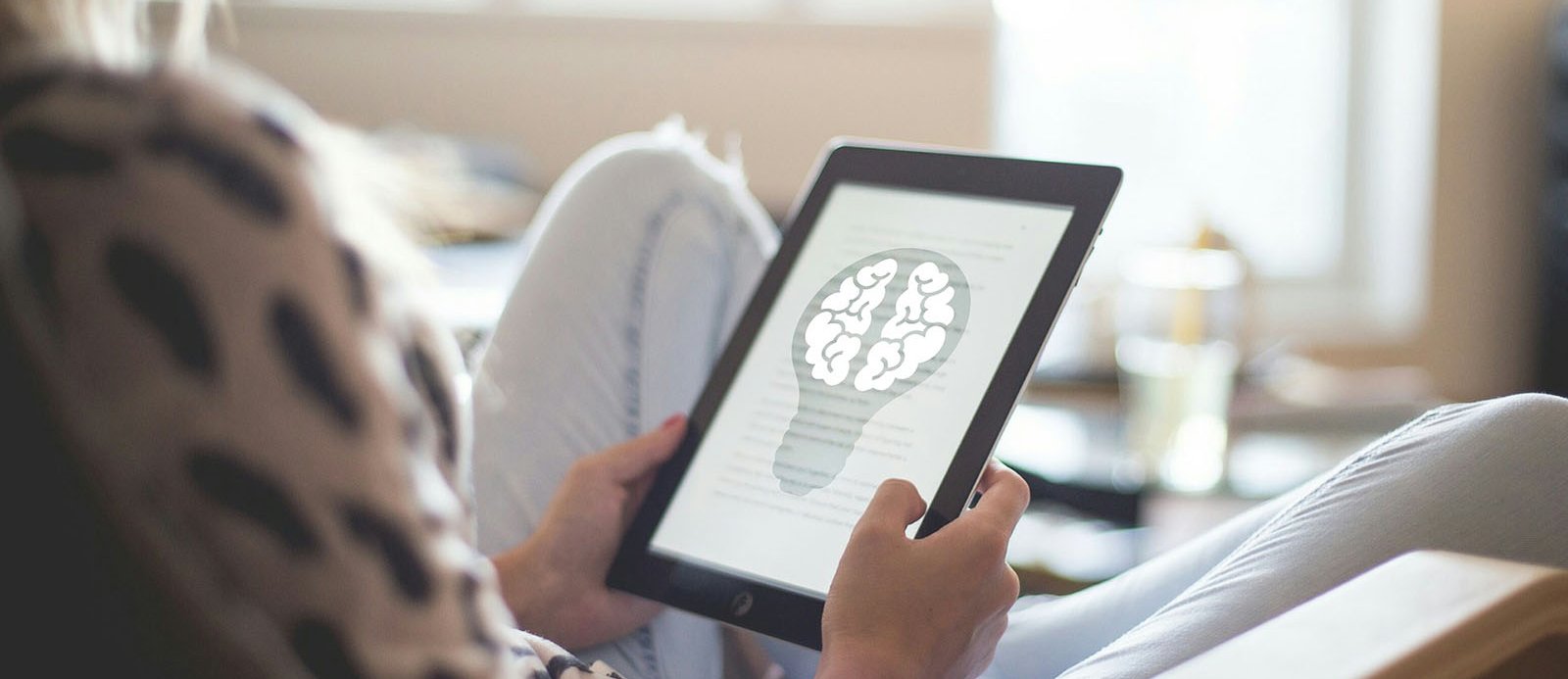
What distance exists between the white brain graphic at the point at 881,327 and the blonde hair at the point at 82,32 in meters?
0.44

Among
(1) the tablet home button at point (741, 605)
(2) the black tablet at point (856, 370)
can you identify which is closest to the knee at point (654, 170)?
(2) the black tablet at point (856, 370)

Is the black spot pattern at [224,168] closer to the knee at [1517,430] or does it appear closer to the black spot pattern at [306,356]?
the black spot pattern at [306,356]

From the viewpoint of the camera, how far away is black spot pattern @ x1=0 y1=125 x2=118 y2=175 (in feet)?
1.33

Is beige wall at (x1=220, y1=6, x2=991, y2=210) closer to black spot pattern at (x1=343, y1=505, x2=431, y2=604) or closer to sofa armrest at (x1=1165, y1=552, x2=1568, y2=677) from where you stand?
sofa armrest at (x1=1165, y1=552, x2=1568, y2=677)

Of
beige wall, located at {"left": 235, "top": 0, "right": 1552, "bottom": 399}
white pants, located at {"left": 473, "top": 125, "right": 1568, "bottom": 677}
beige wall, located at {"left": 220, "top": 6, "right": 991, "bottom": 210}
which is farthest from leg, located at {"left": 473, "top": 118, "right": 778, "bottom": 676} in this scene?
beige wall, located at {"left": 220, "top": 6, "right": 991, "bottom": 210}

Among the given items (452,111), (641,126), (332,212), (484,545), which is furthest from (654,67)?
(332,212)

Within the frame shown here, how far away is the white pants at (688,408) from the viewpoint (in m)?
0.68

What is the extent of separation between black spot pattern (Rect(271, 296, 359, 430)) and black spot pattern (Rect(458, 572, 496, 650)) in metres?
0.07

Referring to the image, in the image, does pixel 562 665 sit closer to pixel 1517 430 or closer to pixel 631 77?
pixel 1517 430

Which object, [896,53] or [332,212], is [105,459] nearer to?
[332,212]

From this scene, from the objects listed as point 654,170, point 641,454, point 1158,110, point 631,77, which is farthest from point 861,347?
point 1158,110

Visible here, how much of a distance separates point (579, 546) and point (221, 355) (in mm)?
503

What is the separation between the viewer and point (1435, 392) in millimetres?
4031

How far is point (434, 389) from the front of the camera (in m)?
0.49
